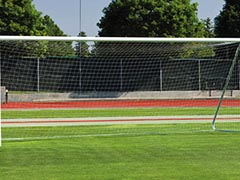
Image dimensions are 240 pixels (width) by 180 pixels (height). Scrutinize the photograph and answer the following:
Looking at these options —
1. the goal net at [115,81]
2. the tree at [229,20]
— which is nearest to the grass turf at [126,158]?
the goal net at [115,81]

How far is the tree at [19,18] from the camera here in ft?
139

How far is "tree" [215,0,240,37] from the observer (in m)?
52.5

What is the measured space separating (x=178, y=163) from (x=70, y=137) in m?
4.91

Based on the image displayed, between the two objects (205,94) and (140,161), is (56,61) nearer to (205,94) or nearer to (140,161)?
(205,94)

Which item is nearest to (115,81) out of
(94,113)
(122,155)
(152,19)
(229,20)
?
(94,113)

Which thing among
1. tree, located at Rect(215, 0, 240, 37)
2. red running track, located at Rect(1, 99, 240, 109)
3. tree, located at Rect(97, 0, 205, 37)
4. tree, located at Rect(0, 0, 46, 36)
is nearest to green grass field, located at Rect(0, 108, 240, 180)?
red running track, located at Rect(1, 99, 240, 109)

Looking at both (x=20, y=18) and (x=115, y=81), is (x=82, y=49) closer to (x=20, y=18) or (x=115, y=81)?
(x=115, y=81)

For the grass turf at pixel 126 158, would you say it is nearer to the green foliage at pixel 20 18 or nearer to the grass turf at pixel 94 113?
the grass turf at pixel 94 113

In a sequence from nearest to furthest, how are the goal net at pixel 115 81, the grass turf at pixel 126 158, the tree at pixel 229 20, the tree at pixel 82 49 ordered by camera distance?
1. the grass turf at pixel 126 158
2. the tree at pixel 82 49
3. the goal net at pixel 115 81
4. the tree at pixel 229 20

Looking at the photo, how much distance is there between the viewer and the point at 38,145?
1154cm

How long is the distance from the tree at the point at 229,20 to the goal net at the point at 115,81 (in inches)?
727

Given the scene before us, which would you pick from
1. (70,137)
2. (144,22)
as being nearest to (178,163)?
(70,137)

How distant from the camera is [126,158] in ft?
31.3

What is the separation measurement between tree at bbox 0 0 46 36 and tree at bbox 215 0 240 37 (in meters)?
19.1
